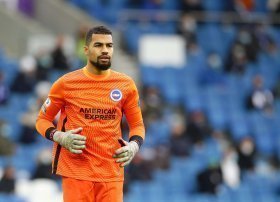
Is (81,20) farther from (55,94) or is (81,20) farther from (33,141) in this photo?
(55,94)

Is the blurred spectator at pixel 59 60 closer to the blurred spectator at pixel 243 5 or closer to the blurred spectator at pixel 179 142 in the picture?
the blurred spectator at pixel 179 142

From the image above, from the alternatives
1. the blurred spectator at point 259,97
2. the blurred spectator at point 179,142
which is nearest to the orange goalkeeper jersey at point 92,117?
the blurred spectator at point 179,142

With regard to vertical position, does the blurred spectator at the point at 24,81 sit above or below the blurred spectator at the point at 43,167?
above

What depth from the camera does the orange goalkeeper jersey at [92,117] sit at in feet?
18.1

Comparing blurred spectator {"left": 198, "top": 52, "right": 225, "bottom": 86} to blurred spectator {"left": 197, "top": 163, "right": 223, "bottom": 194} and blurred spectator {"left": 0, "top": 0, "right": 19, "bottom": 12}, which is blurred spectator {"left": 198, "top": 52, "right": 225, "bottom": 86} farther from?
blurred spectator {"left": 0, "top": 0, "right": 19, "bottom": 12}

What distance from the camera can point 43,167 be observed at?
12188 millimetres

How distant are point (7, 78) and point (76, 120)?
934cm

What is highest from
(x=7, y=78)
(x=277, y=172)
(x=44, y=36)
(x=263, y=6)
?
(x=263, y=6)

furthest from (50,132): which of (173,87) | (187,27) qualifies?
(187,27)

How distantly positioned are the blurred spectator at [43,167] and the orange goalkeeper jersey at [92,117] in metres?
6.55

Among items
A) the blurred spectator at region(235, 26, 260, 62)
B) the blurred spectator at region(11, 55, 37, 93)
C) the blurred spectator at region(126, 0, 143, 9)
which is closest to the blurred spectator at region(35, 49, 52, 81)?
the blurred spectator at region(11, 55, 37, 93)

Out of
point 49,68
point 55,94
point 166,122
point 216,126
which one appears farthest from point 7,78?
point 55,94

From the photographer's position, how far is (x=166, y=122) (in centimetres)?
1474

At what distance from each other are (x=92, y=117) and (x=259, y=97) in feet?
34.9
